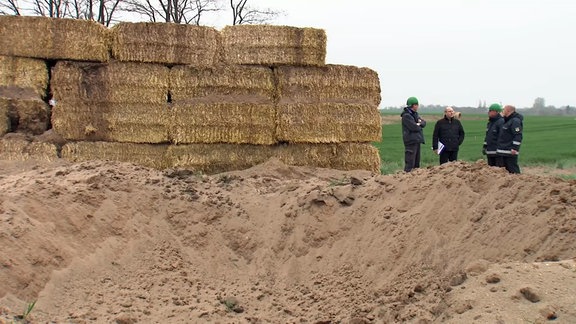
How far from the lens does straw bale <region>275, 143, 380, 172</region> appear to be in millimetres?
10891

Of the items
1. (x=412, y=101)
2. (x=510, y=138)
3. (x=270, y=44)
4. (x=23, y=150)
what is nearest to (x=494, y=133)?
(x=510, y=138)

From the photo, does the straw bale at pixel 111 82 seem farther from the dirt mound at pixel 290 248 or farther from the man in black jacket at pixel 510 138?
the man in black jacket at pixel 510 138

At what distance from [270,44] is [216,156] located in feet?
Answer: 7.24

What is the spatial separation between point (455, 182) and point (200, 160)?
523cm

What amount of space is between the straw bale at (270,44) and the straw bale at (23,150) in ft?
11.7

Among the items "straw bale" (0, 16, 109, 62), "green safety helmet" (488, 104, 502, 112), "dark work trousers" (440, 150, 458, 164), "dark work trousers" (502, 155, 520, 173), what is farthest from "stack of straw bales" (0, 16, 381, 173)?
"dark work trousers" (502, 155, 520, 173)

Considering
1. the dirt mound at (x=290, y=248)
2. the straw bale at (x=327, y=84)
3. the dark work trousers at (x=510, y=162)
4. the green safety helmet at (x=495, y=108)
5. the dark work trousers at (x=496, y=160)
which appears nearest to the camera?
the dirt mound at (x=290, y=248)

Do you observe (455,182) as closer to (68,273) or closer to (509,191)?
(509,191)

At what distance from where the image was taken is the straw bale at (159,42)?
1029 cm

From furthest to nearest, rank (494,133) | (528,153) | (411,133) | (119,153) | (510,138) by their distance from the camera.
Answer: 1. (528,153)
2. (411,133)
3. (119,153)
4. (494,133)
5. (510,138)

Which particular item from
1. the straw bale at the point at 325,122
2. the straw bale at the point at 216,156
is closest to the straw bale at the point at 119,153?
the straw bale at the point at 216,156

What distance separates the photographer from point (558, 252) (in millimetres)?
4910

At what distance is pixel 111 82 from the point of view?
10375mm

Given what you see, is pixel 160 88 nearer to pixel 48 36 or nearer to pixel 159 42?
pixel 159 42
